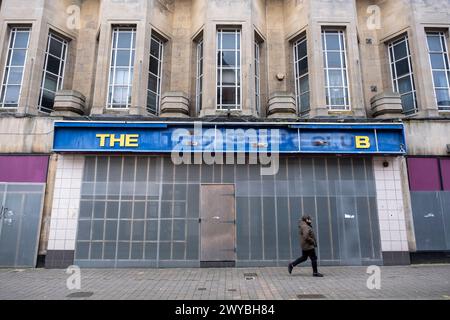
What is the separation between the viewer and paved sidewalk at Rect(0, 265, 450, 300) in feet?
21.8

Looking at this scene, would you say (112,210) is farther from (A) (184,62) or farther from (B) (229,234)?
(A) (184,62)

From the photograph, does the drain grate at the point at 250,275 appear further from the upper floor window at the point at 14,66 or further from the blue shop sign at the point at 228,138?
the upper floor window at the point at 14,66

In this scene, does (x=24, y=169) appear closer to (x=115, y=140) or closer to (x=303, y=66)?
(x=115, y=140)

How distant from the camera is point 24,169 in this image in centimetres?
1057

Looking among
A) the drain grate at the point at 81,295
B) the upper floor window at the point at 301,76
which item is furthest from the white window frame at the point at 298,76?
the drain grate at the point at 81,295

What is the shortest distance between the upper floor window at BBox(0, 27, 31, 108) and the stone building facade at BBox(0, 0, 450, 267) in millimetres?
51

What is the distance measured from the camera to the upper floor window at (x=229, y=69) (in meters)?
11.5

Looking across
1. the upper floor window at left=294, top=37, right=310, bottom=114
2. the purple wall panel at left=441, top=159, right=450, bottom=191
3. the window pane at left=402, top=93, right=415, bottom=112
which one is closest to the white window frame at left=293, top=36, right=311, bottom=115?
the upper floor window at left=294, top=37, right=310, bottom=114

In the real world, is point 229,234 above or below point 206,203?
below

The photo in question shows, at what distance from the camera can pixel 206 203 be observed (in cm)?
1038

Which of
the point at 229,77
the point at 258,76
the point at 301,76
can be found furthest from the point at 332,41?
the point at 229,77

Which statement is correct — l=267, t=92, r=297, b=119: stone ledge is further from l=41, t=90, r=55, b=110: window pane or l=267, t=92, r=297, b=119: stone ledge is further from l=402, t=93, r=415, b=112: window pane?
l=41, t=90, r=55, b=110: window pane

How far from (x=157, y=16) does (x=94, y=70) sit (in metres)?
3.30
